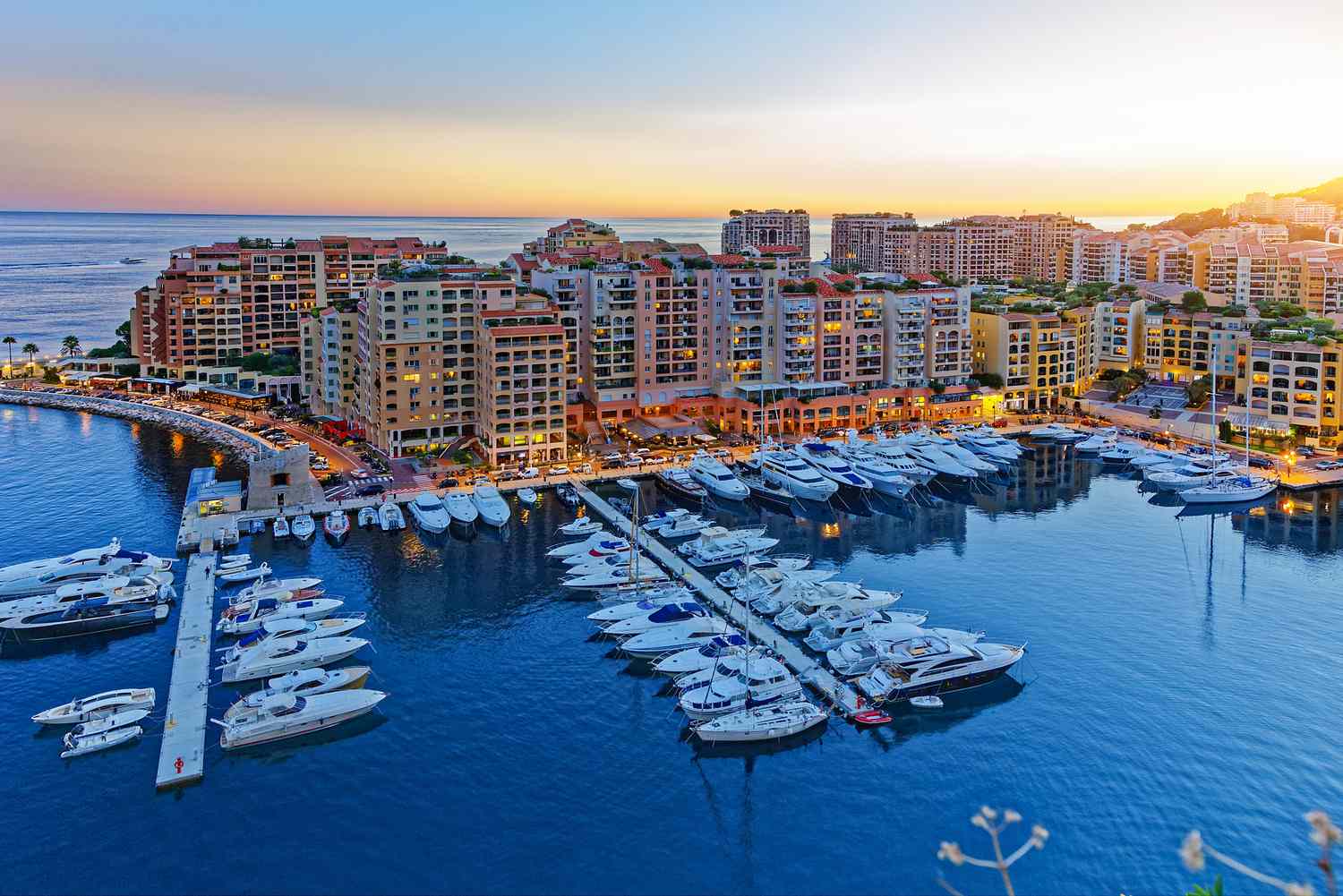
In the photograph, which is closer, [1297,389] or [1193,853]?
[1193,853]

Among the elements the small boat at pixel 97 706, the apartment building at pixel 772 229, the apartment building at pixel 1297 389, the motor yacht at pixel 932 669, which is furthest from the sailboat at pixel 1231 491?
the apartment building at pixel 772 229

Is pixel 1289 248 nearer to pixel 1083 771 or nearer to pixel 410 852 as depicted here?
pixel 1083 771

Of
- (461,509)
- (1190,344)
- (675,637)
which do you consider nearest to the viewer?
(675,637)

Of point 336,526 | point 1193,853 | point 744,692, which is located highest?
point 1193,853

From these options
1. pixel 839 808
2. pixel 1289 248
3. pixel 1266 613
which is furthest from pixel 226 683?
pixel 1289 248

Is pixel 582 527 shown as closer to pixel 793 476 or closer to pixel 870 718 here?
pixel 793 476

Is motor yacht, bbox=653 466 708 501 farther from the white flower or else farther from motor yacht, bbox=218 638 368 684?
the white flower

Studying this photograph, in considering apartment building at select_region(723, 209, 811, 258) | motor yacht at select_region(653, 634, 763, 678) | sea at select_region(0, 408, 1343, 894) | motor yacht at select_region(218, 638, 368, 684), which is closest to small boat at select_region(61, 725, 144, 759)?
sea at select_region(0, 408, 1343, 894)

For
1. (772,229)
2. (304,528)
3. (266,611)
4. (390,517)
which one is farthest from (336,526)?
(772,229)
